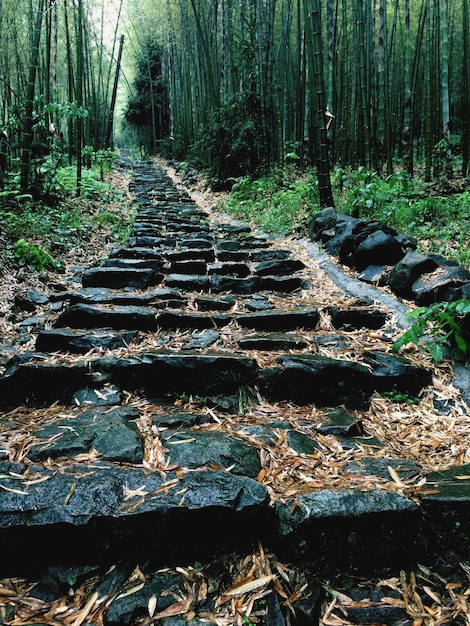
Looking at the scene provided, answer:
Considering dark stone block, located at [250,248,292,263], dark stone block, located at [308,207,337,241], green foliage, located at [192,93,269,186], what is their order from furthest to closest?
1. green foliage, located at [192,93,269,186]
2. dark stone block, located at [308,207,337,241]
3. dark stone block, located at [250,248,292,263]

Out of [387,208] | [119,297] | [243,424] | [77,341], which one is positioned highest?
[387,208]

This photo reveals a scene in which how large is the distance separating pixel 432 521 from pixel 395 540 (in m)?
0.14

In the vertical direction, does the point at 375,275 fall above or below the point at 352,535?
above

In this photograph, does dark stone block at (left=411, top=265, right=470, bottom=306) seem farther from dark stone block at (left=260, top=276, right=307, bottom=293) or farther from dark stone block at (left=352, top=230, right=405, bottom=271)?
dark stone block at (left=260, top=276, right=307, bottom=293)

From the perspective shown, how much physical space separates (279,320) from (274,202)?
3.92m

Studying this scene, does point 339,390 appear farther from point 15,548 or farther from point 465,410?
point 15,548

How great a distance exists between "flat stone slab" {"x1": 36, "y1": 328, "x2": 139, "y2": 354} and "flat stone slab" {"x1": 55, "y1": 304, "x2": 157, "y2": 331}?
0.22 metres

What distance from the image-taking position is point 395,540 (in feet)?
4.36

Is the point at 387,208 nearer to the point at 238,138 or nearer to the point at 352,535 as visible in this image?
the point at 352,535

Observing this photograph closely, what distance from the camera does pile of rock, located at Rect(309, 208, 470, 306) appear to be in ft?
8.73

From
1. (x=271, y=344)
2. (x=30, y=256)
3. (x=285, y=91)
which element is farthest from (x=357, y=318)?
(x=285, y=91)

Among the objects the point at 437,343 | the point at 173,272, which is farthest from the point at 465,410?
the point at 173,272

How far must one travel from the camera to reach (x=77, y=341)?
8.03ft

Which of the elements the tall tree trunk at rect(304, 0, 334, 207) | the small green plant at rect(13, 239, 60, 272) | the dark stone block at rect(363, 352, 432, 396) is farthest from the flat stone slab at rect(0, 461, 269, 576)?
the tall tree trunk at rect(304, 0, 334, 207)
